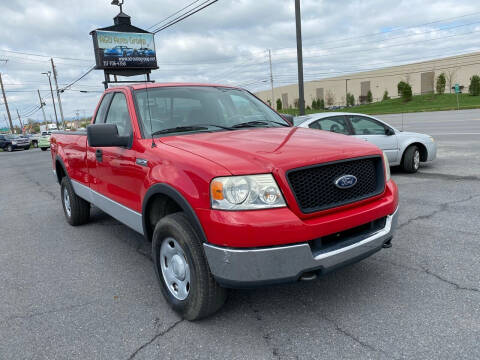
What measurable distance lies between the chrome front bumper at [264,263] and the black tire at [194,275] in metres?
0.12

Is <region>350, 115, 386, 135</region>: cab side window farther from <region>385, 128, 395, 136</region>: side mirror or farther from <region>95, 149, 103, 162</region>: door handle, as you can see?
<region>95, 149, 103, 162</region>: door handle

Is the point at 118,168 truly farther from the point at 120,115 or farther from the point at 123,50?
the point at 123,50

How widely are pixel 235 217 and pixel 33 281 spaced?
2672 mm

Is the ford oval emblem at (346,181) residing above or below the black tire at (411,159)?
above

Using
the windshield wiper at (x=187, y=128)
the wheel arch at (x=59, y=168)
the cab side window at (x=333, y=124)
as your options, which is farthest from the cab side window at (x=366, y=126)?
the wheel arch at (x=59, y=168)

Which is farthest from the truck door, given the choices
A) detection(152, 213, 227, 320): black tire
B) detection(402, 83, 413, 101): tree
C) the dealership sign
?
detection(402, 83, 413, 101): tree

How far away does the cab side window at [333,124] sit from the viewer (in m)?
7.41

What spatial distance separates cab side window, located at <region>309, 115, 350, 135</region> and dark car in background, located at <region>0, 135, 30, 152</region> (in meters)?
36.2

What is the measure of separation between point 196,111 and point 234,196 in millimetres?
1655

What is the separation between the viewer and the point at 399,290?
10.5 feet

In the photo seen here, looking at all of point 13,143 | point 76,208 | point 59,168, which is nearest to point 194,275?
point 76,208

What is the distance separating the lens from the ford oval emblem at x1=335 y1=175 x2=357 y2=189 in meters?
2.71

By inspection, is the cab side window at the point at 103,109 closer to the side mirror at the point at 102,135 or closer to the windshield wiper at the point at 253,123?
the side mirror at the point at 102,135

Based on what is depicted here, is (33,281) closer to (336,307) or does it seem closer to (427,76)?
(336,307)
